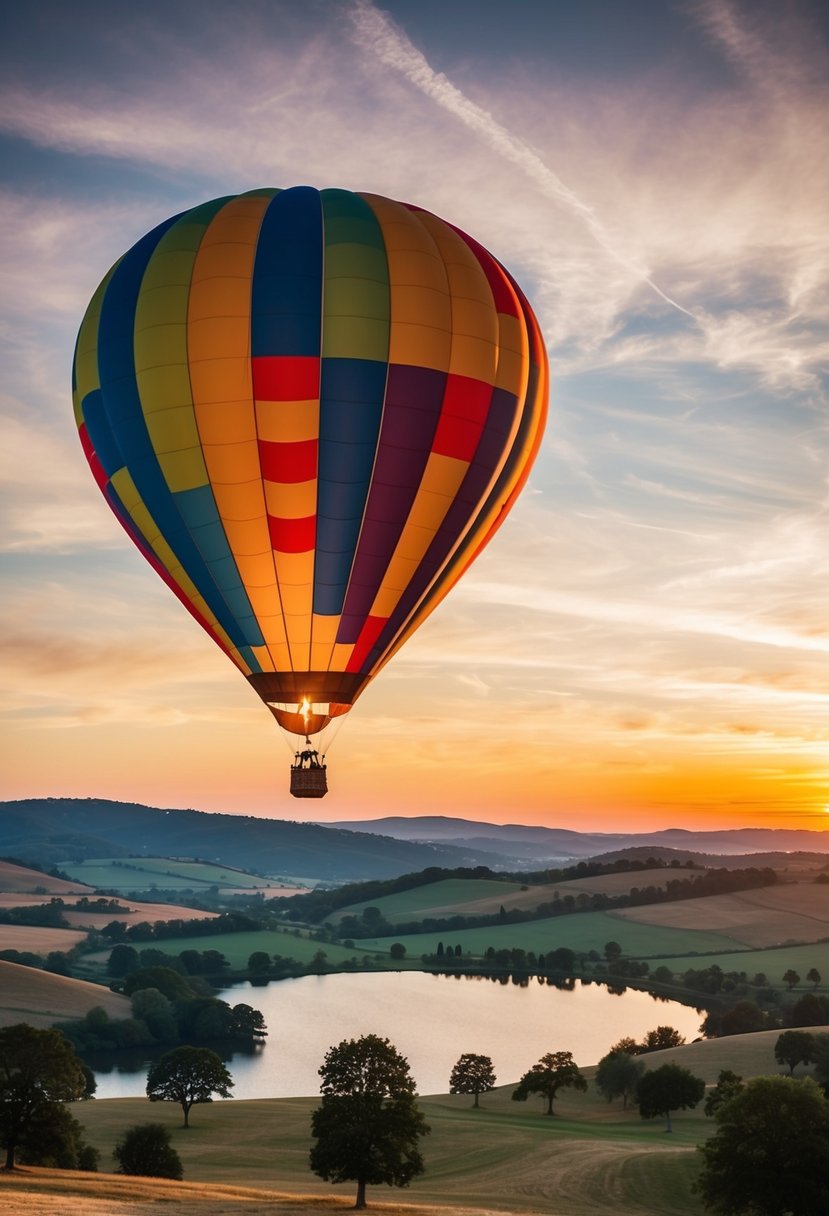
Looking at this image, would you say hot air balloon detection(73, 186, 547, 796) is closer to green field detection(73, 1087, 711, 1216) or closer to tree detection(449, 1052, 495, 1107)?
green field detection(73, 1087, 711, 1216)

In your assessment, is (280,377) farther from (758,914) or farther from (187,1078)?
(758,914)

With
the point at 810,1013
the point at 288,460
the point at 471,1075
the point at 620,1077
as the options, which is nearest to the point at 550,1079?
the point at 620,1077

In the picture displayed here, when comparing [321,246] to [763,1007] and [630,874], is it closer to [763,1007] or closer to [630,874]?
[763,1007]

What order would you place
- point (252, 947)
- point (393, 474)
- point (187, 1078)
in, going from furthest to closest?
point (252, 947) → point (187, 1078) → point (393, 474)

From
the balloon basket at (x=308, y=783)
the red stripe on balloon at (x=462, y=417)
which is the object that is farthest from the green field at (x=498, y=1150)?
the red stripe on balloon at (x=462, y=417)

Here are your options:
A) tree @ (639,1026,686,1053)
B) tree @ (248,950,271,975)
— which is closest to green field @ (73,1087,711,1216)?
tree @ (639,1026,686,1053)

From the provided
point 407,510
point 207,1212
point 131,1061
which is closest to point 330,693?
point 407,510
